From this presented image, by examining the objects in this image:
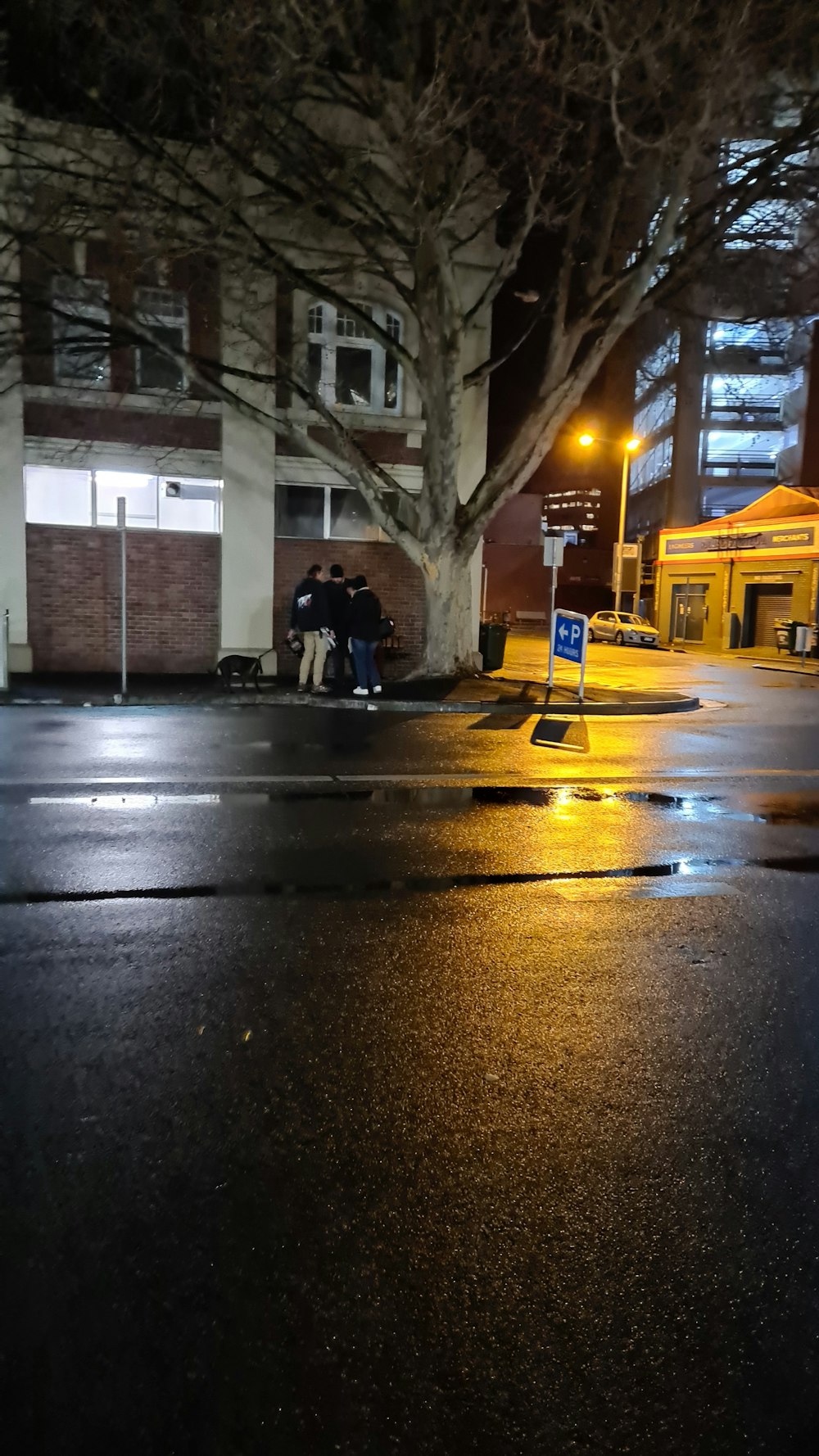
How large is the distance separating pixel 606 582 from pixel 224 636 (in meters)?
50.1

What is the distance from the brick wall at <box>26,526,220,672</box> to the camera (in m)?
18.4

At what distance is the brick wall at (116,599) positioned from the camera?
725 inches

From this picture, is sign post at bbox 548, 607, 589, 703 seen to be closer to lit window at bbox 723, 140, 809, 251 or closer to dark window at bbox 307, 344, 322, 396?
lit window at bbox 723, 140, 809, 251

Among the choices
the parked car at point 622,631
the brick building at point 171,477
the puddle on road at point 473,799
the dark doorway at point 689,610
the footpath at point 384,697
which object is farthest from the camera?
the dark doorway at point 689,610

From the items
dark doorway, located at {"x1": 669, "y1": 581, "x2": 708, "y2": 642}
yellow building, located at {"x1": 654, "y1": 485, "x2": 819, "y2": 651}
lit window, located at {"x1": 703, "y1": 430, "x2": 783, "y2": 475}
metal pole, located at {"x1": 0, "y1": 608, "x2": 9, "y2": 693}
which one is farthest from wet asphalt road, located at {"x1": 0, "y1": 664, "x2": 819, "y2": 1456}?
lit window, located at {"x1": 703, "y1": 430, "x2": 783, "y2": 475}

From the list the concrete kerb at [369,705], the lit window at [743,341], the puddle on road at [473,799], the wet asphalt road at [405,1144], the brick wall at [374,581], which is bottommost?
the wet asphalt road at [405,1144]

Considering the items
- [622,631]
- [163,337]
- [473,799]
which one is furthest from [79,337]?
[622,631]

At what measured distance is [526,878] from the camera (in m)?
6.31

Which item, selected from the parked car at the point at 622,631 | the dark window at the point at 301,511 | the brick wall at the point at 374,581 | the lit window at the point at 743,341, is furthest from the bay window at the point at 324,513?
the lit window at the point at 743,341

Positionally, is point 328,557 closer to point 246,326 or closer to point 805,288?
point 246,326

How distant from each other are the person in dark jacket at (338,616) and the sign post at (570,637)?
332 cm

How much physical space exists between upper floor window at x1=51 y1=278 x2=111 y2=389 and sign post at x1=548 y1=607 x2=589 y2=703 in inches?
353

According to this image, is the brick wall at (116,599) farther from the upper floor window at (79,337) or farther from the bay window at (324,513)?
the upper floor window at (79,337)

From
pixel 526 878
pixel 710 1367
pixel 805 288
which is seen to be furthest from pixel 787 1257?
pixel 805 288
